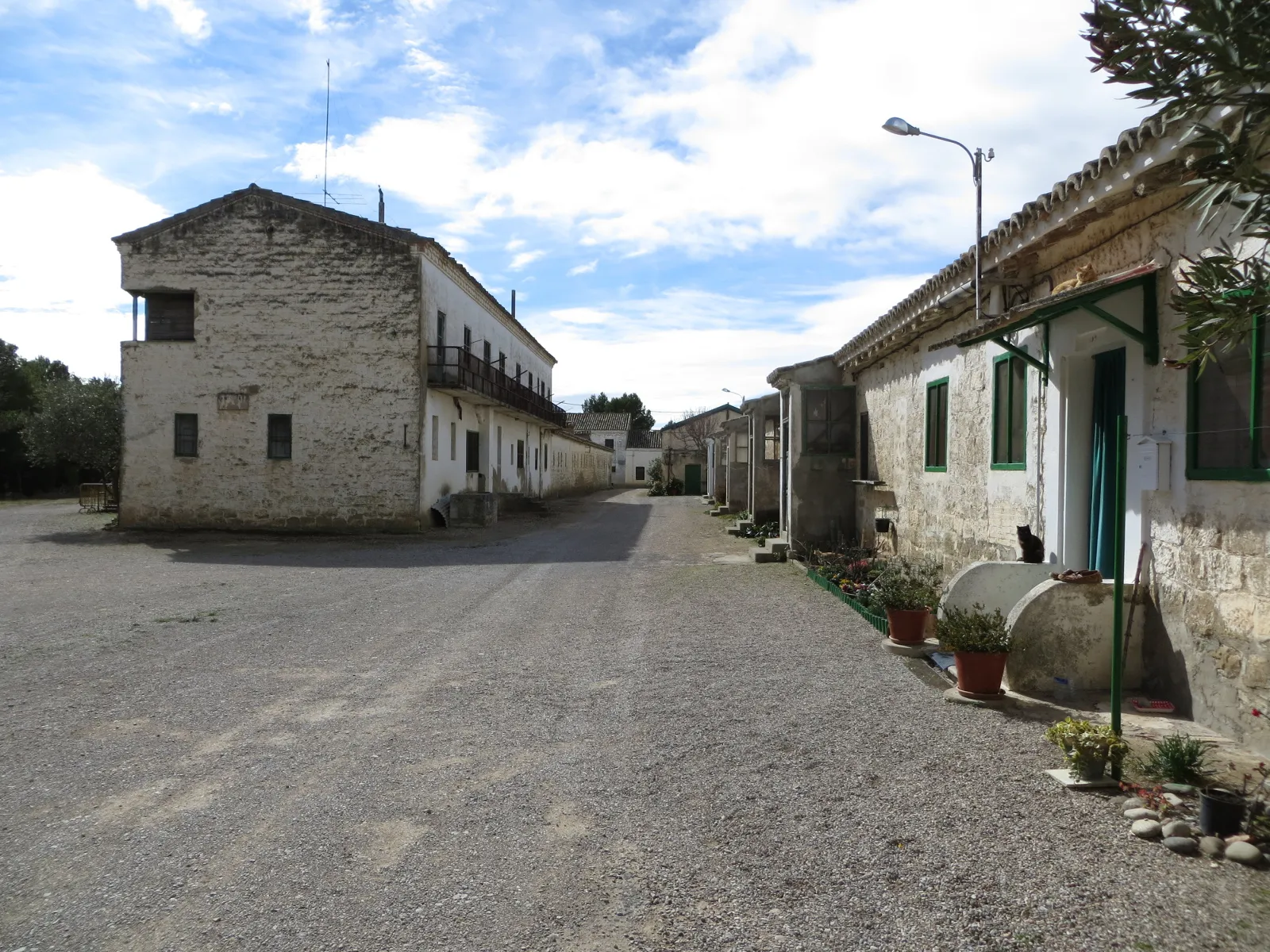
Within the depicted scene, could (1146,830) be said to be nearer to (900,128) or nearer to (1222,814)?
(1222,814)

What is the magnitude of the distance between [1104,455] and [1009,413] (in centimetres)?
158

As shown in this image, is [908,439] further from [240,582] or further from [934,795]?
[240,582]

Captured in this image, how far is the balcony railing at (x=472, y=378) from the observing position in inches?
838

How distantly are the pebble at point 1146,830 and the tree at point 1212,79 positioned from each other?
6.55 feet

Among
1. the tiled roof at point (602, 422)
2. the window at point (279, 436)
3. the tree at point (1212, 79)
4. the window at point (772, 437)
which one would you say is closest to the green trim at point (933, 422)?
the tree at point (1212, 79)

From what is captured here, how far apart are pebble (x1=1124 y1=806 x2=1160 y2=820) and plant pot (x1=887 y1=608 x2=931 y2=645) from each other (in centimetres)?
354

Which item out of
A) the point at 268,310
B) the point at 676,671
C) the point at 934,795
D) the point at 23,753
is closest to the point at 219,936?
the point at 23,753

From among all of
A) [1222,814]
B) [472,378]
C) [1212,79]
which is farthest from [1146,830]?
[472,378]

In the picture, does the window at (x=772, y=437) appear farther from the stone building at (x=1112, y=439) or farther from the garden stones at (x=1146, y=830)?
the garden stones at (x=1146, y=830)

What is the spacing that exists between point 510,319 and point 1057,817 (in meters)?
29.7

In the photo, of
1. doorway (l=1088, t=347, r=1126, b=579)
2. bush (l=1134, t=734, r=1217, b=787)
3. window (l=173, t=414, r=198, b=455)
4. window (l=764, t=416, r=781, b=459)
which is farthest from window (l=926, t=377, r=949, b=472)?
window (l=173, t=414, r=198, b=455)

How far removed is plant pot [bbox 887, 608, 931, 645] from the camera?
7.31 meters

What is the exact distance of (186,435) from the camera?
21109 millimetres

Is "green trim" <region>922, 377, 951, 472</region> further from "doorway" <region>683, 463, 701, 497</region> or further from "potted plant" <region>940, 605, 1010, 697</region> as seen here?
"doorway" <region>683, 463, 701, 497</region>
